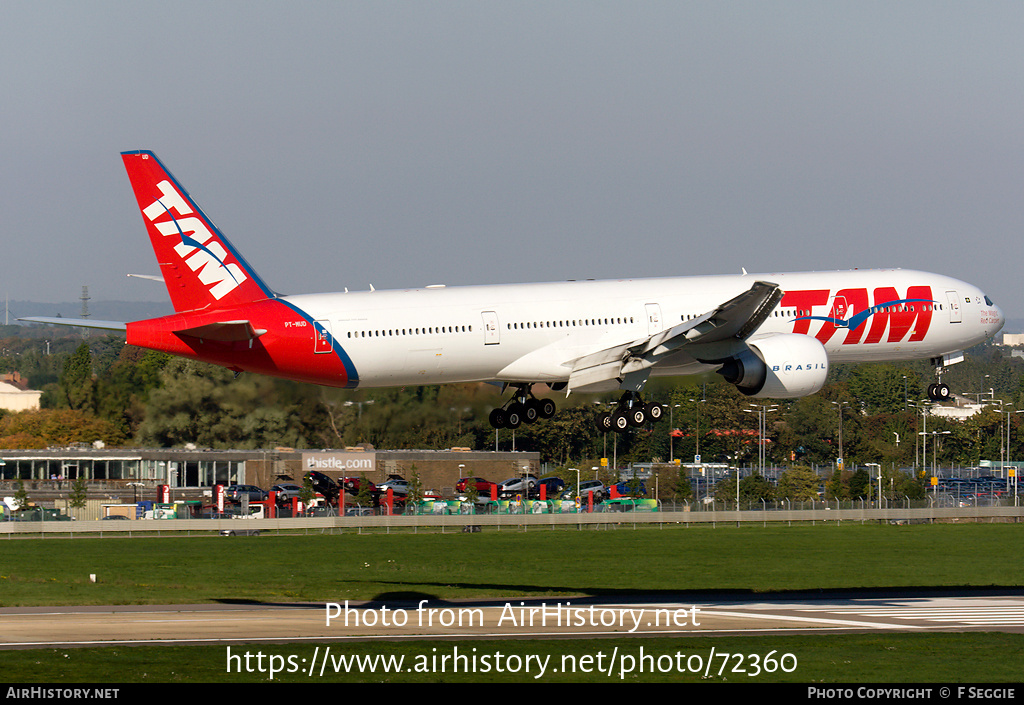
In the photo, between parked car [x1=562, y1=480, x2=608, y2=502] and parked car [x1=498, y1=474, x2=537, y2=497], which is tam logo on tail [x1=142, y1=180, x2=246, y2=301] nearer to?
parked car [x1=498, y1=474, x2=537, y2=497]

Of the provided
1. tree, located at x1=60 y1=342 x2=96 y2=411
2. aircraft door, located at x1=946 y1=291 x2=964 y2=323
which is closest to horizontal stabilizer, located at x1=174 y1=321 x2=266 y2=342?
aircraft door, located at x1=946 y1=291 x2=964 y2=323

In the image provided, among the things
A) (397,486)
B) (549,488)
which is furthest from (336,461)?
(549,488)

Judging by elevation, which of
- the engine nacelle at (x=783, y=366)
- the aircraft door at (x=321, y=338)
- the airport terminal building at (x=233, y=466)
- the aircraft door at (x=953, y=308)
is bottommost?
the airport terminal building at (x=233, y=466)

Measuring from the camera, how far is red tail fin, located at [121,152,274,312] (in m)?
44.1

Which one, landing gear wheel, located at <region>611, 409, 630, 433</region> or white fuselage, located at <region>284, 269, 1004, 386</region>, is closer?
white fuselage, located at <region>284, 269, 1004, 386</region>

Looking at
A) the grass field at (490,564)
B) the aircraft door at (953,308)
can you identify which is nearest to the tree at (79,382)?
the grass field at (490,564)

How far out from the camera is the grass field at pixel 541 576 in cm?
3431

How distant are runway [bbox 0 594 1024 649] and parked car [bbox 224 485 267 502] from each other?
5583 centimetres

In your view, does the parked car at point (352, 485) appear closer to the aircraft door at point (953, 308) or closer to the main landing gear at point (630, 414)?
the main landing gear at point (630, 414)

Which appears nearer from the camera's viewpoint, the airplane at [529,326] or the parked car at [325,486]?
the airplane at [529,326]

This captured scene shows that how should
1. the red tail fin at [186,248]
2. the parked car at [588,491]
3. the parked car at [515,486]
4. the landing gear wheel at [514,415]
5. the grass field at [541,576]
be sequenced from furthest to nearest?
the parked car at [588,491], the parked car at [515,486], the landing gear wheel at [514,415], the red tail fin at [186,248], the grass field at [541,576]

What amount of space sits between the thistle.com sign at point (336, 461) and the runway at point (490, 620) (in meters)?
51.8

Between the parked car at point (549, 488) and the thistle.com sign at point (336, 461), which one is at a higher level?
the thistle.com sign at point (336, 461)
